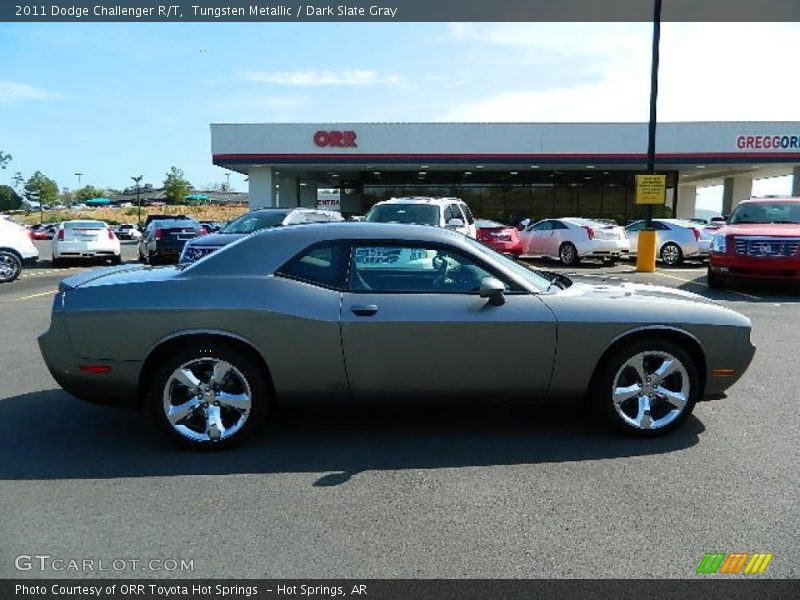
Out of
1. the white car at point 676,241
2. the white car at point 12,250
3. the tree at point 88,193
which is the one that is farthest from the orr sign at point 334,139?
the tree at point 88,193

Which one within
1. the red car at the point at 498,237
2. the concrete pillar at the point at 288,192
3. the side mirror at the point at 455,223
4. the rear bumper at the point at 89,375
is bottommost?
the rear bumper at the point at 89,375

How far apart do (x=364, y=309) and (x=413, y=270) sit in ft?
1.69

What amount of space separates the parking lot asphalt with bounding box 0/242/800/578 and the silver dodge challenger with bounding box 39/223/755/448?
36cm

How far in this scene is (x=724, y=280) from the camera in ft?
40.6

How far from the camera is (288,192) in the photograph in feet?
144

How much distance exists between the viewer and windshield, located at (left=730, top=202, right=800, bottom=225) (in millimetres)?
12648

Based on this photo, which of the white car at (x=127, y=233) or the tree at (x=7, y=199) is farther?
the tree at (x=7, y=199)

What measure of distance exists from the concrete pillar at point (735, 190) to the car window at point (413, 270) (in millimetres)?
41296

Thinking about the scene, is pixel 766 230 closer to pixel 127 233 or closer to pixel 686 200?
pixel 686 200

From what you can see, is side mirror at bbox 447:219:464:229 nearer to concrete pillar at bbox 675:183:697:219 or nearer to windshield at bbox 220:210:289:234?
windshield at bbox 220:210:289:234

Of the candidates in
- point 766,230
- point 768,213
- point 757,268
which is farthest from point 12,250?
point 768,213

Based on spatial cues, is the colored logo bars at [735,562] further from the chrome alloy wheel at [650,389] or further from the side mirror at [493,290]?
the side mirror at [493,290]

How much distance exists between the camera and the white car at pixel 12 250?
1488 centimetres

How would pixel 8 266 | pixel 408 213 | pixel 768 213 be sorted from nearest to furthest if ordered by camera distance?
pixel 408 213 < pixel 768 213 < pixel 8 266
